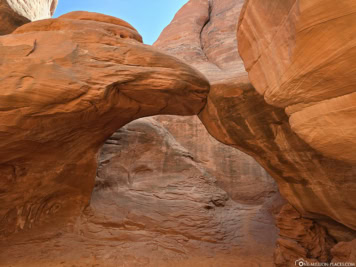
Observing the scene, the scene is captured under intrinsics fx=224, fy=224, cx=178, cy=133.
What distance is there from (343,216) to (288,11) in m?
5.46

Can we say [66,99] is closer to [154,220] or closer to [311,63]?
[311,63]

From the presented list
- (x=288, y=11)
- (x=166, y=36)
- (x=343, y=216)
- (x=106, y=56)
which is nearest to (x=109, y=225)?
(x=106, y=56)

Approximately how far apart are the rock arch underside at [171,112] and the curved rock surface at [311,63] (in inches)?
0.7

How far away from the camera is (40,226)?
789 cm

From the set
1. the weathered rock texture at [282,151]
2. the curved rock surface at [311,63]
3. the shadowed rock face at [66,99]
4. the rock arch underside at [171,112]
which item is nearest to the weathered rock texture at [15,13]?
the rock arch underside at [171,112]

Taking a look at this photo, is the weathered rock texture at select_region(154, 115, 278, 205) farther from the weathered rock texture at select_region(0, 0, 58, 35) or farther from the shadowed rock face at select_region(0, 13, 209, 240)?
the weathered rock texture at select_region(0, 0, 58, 35)

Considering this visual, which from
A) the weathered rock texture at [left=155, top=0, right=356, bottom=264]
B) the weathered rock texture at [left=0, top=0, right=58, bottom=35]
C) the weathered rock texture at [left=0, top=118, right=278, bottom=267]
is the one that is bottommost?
the weathered rock texture at [left=0, top=118, right=278, bottom=267]

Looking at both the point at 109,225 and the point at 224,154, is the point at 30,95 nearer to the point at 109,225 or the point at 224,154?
the point at 109,225

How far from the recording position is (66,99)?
5457mm

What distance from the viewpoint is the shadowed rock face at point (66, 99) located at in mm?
5293

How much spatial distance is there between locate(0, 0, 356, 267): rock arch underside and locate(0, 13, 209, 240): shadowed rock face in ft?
0.12

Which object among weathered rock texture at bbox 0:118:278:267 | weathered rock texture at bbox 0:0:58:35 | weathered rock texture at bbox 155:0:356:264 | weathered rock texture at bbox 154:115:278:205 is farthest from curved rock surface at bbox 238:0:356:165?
weathered rock texture at bbox 0:0:58:35

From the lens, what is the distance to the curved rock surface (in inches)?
93.1

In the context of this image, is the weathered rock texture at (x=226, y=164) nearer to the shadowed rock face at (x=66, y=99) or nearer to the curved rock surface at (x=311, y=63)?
the shadowed rock face at (x=66, y=99)
